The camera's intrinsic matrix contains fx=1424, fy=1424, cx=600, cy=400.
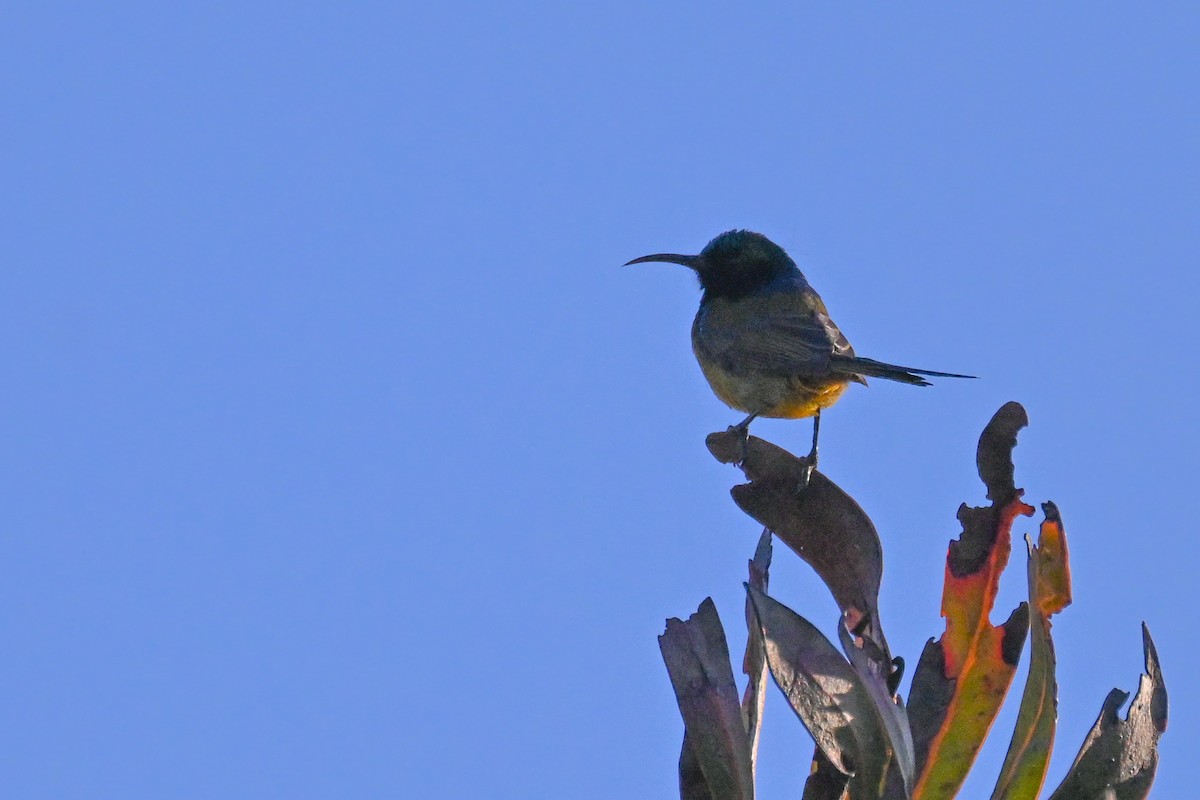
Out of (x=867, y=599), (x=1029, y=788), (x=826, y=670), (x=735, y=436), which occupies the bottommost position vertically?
(x=1029, y=788)

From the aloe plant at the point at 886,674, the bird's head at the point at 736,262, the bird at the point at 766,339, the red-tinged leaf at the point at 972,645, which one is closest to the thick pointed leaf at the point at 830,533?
the aloe plant at the point at 886,674

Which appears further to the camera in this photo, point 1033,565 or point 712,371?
point 712,371

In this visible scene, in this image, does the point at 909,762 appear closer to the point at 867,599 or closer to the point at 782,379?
the point at 867,599

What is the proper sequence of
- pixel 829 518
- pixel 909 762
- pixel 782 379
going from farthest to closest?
pixel 782 379
pixel 829 518
pixel 909 762

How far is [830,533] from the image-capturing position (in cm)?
368

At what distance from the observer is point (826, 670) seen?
10.5 feet

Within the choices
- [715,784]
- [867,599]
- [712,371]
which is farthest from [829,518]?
[712,371]

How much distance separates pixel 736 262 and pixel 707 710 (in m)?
4.68

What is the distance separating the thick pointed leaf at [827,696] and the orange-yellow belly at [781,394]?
322 cm

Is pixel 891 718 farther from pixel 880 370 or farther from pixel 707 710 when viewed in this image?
pixel 880 370

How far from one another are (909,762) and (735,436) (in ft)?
4.69

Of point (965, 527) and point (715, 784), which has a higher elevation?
point (965, 527)

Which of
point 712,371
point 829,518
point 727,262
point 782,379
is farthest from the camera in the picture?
point 727,262

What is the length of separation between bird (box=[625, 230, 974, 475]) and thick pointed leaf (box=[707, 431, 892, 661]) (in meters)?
1.90
